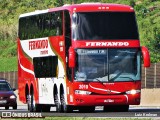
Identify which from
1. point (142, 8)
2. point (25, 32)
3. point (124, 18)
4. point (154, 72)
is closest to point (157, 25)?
point (142, 8)

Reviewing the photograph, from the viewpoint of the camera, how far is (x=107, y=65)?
35250 millimetres

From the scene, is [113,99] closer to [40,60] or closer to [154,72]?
[40,60]

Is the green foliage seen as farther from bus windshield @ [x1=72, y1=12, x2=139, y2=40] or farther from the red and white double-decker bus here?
bus windshield @ [x1=72, y1=12, x2=139, y2=40]

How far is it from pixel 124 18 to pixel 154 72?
1950cm

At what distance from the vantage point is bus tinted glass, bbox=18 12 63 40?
123 feet

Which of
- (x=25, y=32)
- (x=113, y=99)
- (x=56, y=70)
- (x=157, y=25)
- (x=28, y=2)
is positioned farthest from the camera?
(x=28, y=2)

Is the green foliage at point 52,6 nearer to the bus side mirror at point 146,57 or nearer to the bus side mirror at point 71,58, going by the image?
the bus side mirror at point 146,57

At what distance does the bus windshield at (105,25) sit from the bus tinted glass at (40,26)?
1281mm

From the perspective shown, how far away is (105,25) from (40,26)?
5.10 m

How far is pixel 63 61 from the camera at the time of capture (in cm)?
3622

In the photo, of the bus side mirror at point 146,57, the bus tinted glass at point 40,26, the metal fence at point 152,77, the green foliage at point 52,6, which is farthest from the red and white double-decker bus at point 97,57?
the green foliage at point 52,6

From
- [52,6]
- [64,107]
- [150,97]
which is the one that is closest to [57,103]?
[64,107]

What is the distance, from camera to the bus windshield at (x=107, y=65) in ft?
115

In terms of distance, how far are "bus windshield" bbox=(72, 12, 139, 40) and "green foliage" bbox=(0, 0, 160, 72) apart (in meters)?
46.1
